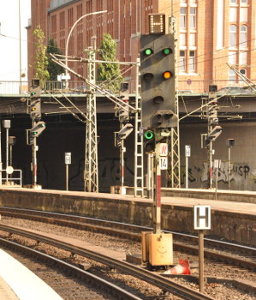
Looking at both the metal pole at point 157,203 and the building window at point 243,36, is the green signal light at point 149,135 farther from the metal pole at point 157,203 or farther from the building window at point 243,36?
the building window at point 243,36

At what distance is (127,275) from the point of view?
56.2 feet

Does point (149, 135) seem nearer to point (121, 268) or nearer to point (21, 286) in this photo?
point (121, 268)

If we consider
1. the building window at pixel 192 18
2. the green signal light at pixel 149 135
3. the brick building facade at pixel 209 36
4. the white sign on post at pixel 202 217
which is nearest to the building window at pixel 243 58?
the brick building facade at pixel 209 36

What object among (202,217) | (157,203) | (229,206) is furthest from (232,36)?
(202,217)

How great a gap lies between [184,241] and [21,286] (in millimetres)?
10358

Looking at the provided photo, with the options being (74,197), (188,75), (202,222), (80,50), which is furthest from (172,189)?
(80,50)

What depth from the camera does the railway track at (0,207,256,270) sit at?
63.7 ft

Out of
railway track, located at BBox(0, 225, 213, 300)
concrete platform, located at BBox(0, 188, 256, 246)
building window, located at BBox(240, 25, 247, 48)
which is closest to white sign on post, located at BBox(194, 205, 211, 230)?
railway track, located at BBox(0, 225, 213, 300)

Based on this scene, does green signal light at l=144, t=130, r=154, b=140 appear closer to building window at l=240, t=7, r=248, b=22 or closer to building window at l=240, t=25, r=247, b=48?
building window at l=240, t=25, r=247, b=48

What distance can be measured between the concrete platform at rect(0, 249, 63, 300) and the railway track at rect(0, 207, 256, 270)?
15.2 ft

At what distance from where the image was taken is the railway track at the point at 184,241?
63.7 ft

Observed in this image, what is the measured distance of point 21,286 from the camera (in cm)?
1493

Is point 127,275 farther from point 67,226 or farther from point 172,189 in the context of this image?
point 172,189

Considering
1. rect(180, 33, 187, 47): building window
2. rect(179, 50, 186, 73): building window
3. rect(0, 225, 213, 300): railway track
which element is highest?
rect(180, 33, 187, 47): building window
